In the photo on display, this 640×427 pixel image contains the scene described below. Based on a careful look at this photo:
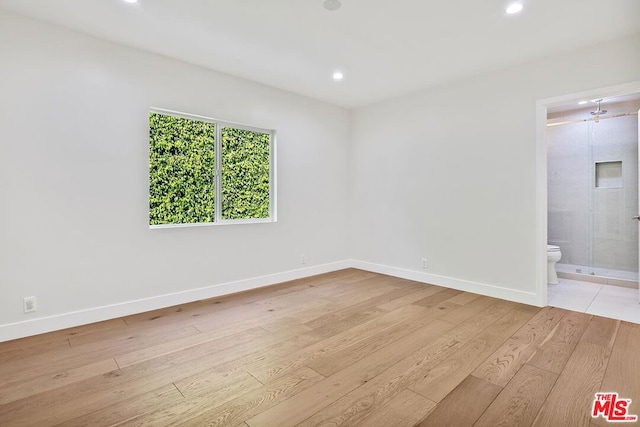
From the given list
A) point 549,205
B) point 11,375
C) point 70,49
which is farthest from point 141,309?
point 549,205

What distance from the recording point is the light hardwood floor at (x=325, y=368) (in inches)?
69.6

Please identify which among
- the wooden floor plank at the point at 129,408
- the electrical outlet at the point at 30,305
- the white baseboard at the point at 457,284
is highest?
the electrical outlet at the point at 30,305

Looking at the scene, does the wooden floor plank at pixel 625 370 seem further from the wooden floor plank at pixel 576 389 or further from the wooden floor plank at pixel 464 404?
the wooden floor plank at pixel 464 404

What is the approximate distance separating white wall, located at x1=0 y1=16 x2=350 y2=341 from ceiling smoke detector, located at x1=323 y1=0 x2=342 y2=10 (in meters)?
1.82

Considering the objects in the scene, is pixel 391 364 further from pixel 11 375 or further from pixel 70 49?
pixel 70 49

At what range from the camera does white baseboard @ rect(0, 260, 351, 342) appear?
2746 mm

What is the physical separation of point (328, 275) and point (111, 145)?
319cm

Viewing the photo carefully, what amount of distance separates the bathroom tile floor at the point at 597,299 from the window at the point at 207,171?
364cm

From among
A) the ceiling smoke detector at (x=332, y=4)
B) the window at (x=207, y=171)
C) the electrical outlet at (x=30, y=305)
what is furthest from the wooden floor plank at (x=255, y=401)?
the ceiling smoke detector at (x=332, y=4)

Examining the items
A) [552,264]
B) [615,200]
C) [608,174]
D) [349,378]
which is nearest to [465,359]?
[349,378]

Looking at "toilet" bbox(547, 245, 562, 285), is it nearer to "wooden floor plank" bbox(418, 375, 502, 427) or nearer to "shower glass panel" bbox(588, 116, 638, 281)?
"shower glass panel" bbox(588, 116, 638, 281)

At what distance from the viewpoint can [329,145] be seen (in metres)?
5.16

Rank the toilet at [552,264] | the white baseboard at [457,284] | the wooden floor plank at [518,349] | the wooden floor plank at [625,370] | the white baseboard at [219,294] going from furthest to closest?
the toilet at [552,264] < the white baseboard at [457,284] < the white baseboard at [219,294] < the wooden floor plank at [518,349] < the wooden floor plank at [625,370]

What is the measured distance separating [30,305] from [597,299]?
565 centimetres
